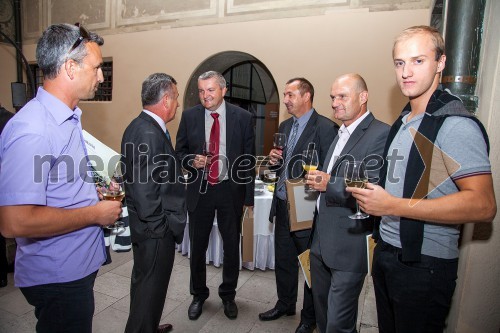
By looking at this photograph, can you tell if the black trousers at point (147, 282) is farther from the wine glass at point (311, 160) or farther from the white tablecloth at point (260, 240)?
the white tablecloth at point (260, 240)

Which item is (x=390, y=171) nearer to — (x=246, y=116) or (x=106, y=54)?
(x=246, y=116)

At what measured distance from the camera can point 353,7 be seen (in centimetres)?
446

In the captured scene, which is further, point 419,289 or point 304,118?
point 304,118

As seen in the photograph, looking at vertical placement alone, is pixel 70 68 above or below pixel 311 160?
above

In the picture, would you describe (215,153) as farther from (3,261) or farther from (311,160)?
(3,261)

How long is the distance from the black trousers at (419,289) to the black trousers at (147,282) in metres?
1.32

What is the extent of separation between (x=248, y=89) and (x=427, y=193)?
9.92 metres

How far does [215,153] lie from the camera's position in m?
2.82

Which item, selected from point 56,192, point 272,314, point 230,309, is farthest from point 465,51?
point 230,309

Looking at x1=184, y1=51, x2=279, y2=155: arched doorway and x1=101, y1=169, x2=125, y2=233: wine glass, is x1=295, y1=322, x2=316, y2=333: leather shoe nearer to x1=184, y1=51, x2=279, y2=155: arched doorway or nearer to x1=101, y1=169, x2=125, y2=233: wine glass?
x1=101, y1=169, x2=125, y2=233: wine glass

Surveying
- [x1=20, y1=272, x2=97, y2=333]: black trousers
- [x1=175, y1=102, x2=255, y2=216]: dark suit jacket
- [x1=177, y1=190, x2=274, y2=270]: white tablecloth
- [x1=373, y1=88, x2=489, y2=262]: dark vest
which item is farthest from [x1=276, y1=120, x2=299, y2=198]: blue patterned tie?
[x1=20, y1=272, x2=97, y2=333]: black trousers

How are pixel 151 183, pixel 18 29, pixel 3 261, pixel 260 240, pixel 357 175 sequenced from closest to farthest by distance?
pixel 357 175, pixel 151 183, pixel 3 261, pixel 260 240, pixel 18 29

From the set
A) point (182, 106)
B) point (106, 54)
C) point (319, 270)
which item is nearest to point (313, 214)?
point (319, 270)

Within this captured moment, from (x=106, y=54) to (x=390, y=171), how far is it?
6.60m
